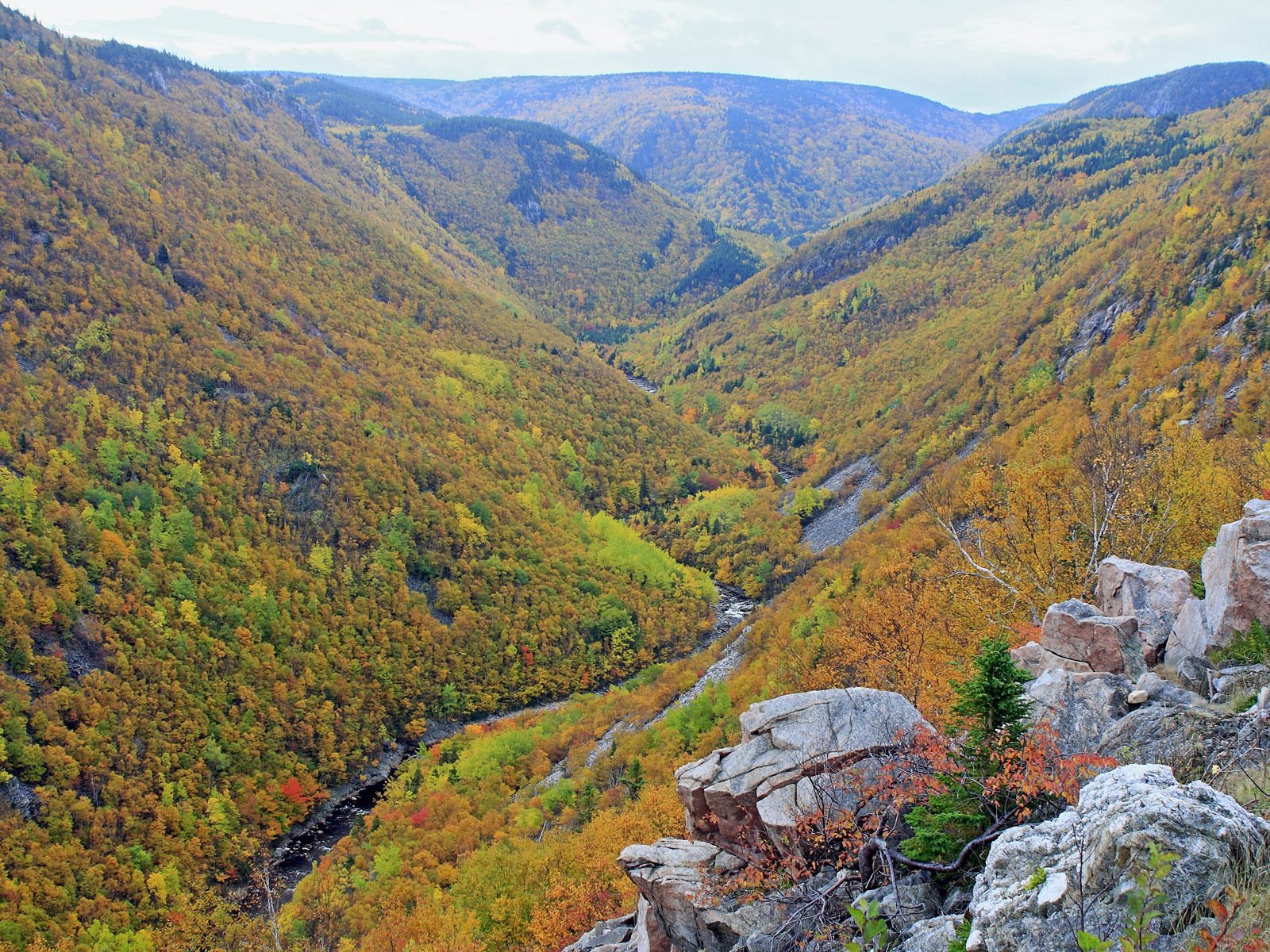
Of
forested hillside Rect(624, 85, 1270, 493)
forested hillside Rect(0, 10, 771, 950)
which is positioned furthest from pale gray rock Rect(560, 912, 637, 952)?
forested hillside Rect(0, 10, 771, 950)

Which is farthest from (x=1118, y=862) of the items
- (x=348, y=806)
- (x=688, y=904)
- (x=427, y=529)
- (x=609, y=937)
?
(x=427, y=529)

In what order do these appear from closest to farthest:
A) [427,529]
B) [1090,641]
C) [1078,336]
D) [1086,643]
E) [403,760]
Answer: [1090,641] → [1086,643] → [403,760] → [1078,336] → [427,529]

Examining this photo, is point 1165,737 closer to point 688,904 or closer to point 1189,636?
point 1189,636

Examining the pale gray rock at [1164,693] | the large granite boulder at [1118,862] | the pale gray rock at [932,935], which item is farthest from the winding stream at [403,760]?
the large granite boulder at [1118,862]

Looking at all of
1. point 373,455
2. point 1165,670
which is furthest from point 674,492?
point 1165,670

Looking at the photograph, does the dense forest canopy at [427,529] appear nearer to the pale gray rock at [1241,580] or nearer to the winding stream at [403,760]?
the winding stream at [403,760]

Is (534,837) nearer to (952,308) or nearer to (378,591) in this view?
(378,591)
